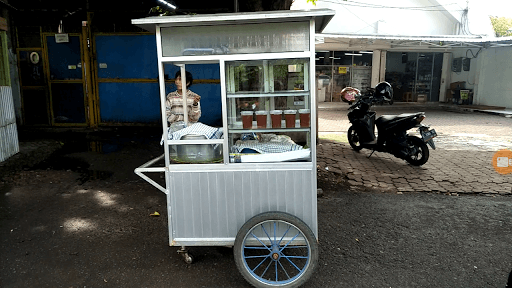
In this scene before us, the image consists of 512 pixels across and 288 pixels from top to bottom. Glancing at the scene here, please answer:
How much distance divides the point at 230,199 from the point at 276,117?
804 millimetres

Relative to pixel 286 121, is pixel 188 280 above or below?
below

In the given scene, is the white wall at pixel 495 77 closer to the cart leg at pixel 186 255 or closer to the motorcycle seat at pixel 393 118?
the motorcycle seat at pixel 393 118

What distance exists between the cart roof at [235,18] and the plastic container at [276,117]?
0.75 metres

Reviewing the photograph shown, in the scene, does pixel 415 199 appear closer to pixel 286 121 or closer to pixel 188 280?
pixel 286 121

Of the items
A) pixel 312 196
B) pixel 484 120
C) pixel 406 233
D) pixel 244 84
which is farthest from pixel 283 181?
pixel 484 120

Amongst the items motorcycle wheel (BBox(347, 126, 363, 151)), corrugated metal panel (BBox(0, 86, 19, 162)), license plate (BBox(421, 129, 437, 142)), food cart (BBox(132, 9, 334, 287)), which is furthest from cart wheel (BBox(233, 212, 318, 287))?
corrugated metal panel (BBox(0, 86, 19, 162))

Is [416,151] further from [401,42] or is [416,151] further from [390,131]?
[401,42]

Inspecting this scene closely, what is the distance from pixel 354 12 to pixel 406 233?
1638 centimetres

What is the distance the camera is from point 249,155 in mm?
3223

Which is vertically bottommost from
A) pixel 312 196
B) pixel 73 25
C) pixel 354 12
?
pixel 312 196

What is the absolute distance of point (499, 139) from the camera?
9250 millimetres

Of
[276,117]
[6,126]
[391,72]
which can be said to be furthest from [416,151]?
[391,72]

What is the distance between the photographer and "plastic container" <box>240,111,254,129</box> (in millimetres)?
3285

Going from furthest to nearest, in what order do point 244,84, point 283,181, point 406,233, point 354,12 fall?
point 354,12
point 406,233
point 244,84
point 283,181
